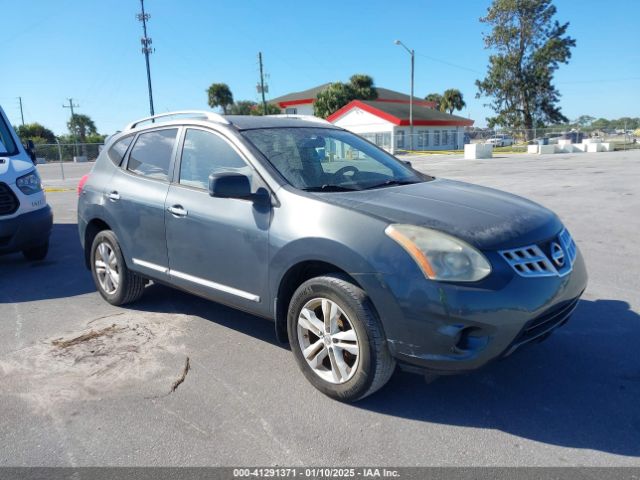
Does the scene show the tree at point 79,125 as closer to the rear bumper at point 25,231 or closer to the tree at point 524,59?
the tree at point 524,59

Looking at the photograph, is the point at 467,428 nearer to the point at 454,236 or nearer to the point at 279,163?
the point at 454,236

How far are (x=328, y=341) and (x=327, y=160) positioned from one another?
1.56 m

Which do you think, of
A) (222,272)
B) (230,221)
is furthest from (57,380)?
(230,221)

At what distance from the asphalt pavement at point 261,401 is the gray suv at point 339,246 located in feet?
1.07

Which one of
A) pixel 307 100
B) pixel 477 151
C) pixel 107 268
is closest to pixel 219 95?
pixel 307 100

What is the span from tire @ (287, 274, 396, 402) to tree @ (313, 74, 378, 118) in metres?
55.2

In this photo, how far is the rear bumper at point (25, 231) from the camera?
19.9 ft

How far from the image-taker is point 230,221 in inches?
140

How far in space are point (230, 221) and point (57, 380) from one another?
1590 millimetres

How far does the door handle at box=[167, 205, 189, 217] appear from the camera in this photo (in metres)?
3.88

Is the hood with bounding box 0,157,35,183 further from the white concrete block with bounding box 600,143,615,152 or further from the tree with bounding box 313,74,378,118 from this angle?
the tree with bounding box 313,74,378,118

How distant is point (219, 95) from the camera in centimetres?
6706

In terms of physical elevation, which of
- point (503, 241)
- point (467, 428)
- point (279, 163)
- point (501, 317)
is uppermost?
point (279, 163)

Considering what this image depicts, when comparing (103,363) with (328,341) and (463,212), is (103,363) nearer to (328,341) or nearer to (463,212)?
(328,341)
